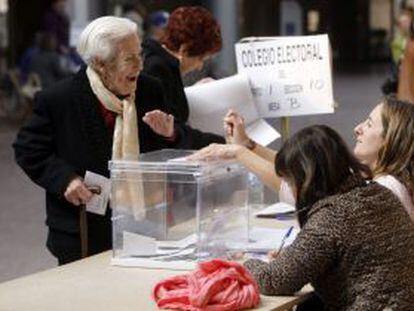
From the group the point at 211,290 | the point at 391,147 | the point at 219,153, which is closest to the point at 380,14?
the point at 219,153

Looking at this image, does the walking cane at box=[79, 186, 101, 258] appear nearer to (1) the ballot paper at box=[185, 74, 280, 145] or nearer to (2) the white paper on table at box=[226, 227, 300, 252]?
(2) the white paper on table at box=[226, 227, 300, 252]

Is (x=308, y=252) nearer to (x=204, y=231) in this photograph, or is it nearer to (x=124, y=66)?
(x=204, y=231)

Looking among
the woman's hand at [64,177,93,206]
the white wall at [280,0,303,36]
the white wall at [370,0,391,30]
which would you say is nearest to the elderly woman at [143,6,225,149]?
the woman's hand at [64,177,93,206]

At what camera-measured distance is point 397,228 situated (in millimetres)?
3588

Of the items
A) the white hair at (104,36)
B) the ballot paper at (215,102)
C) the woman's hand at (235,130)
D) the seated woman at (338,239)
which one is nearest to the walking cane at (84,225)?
the white hair at (104,36)

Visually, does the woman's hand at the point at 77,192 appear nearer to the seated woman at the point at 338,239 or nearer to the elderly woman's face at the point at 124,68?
the elderly woman's face at the point at 124,68

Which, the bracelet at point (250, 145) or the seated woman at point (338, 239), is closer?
the seated woman at point (338, 239)

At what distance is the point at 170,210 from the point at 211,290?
2.67ft

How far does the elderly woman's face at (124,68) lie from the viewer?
4.41 metres

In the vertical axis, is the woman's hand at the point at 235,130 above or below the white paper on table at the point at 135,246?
above

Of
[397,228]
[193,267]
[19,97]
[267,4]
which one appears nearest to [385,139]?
[397,228]

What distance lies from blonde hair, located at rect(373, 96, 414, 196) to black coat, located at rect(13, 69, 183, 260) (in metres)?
1.05

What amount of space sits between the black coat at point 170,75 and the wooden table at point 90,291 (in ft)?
4.30

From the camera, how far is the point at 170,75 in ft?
17.4
